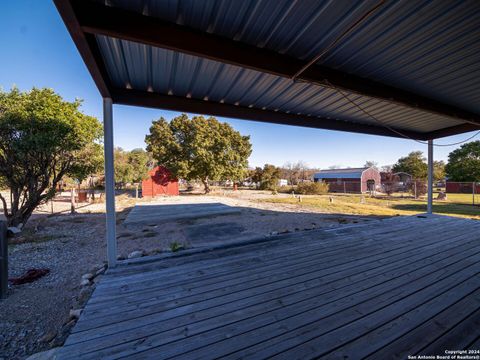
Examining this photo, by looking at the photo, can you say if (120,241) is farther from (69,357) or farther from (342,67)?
(342,67)

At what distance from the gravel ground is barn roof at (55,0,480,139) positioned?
2.44m

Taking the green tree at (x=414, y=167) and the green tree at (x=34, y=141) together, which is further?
the green tree at (x=414, y=167)

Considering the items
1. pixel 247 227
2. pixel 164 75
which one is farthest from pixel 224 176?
pixel 164 75

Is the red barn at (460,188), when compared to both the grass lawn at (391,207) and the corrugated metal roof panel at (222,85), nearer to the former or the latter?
the grass lawn at (391,207)

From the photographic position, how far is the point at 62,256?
402cm

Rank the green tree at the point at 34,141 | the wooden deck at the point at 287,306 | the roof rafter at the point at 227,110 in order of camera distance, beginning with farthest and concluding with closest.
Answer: the green tree at the point at 34,141, the roof rafter at the point at 227,110, the wooden deck at the point at 287,306

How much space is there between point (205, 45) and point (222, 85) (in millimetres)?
914

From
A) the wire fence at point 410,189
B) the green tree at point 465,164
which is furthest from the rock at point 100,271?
the green tree at point 465,164

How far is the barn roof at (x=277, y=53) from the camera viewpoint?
1.53 m

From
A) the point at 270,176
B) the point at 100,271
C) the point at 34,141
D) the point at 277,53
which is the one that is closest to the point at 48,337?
the point at 100,271

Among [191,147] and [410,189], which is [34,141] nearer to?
[191,147]

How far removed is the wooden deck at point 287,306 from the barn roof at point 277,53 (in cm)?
223

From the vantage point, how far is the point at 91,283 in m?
2.33

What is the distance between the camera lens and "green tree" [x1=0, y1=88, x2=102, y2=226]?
17.0 feet
